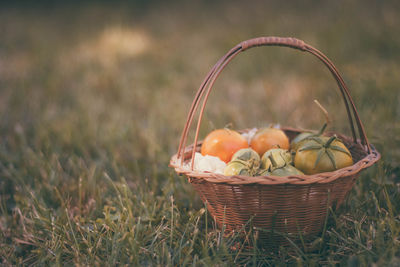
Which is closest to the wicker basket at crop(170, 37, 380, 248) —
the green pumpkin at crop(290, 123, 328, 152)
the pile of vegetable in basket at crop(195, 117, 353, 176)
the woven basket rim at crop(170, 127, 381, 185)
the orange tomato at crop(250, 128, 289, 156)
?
the woven basket rim at crop(170, 127, 381, 185)

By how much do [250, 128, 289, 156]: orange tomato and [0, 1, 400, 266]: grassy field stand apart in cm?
39

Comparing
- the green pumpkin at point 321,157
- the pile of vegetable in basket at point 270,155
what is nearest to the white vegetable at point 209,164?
the pile of vegetable in basket at point 270,155

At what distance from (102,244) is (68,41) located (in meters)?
4.66

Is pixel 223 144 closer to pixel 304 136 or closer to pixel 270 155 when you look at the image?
pixel 270 155

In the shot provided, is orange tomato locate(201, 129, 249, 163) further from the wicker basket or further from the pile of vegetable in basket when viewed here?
the wicker basket

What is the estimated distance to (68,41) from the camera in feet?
17.7

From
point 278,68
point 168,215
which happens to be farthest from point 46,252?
point 278,68

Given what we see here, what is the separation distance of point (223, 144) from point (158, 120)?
1394mm

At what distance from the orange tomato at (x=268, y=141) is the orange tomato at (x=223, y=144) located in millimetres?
65

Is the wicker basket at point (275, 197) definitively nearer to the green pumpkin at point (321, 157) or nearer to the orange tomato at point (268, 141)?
the green pumpkin at point (321, 157)

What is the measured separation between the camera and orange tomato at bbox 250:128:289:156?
5.23ft

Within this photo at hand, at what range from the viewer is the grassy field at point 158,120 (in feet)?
4.58

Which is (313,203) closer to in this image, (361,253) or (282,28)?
(361,253)

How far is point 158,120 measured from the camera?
2869 mm
